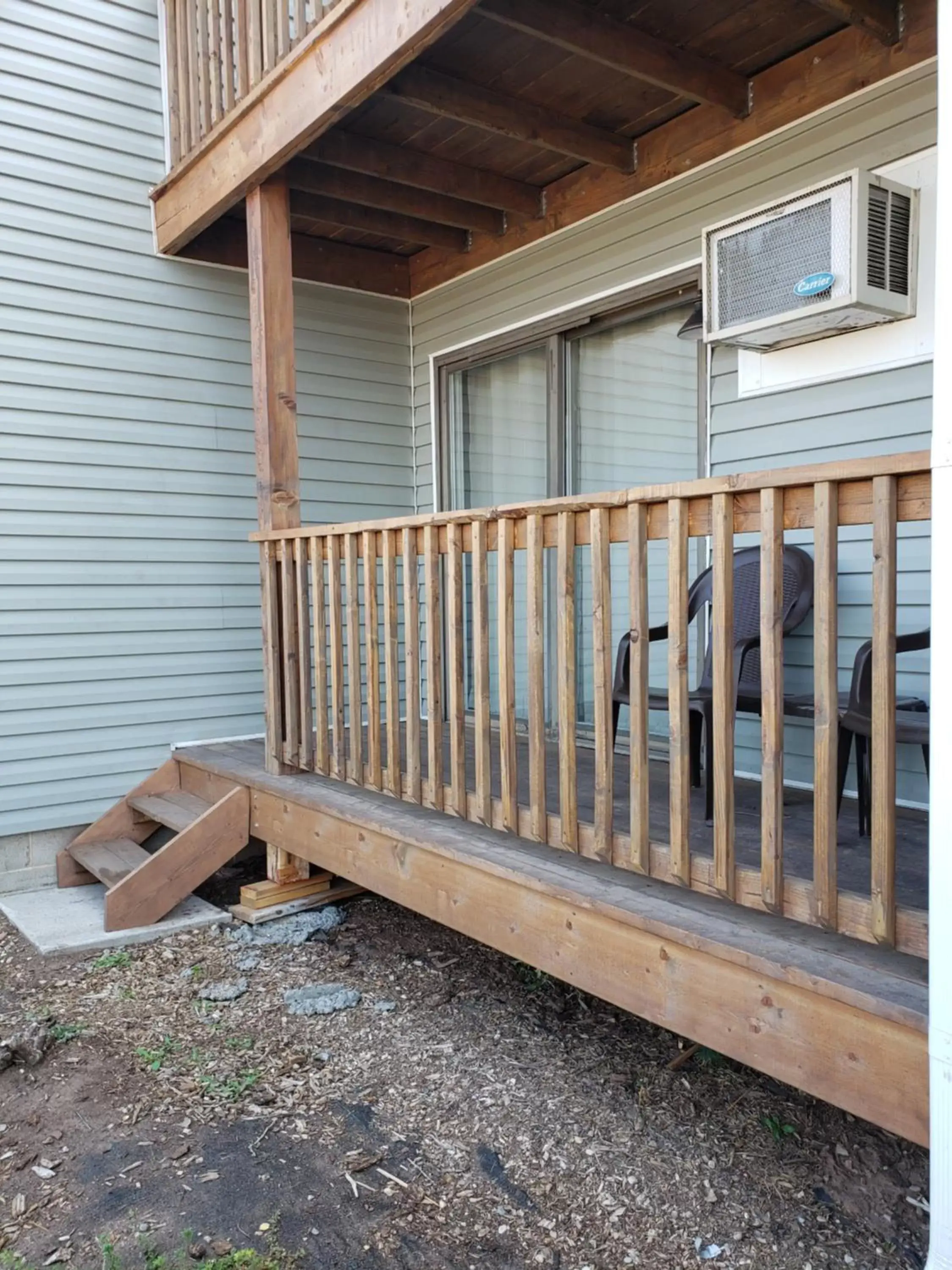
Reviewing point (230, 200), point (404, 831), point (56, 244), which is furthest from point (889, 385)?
point (56, 244)

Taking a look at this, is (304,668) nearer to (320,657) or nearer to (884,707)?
(320,657)

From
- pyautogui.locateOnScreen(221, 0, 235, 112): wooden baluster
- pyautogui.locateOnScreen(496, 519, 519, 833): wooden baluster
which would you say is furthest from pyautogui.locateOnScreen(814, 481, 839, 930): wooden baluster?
pyautogui.locateOnScreen(221, 0, 235, 112): wooden baluster

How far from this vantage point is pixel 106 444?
426 cm

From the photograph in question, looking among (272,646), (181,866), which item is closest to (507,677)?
(272,646)

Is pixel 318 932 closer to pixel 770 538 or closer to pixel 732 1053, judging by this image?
pixel 732 1053

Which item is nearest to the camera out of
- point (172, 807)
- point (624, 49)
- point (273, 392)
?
point (624, 49)

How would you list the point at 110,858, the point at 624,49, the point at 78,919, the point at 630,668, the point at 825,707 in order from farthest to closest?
the point at 110,858 → the point at 78,919 → the point at 624,49 → the point at 630,668 → the point at 825,707

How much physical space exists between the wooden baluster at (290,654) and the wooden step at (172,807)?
1.65 ft

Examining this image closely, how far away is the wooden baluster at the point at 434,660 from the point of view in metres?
2.70

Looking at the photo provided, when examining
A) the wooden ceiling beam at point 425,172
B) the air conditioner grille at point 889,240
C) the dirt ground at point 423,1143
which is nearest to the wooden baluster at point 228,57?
the wooden ceiling beam at point 425,172

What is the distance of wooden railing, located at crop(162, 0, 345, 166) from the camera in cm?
335

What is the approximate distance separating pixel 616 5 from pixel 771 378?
1.25 metres

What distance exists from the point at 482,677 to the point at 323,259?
10.1 ft

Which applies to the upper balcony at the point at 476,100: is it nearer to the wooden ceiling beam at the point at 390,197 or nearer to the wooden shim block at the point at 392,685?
the wooden ceiling beam at the point at 390,197
